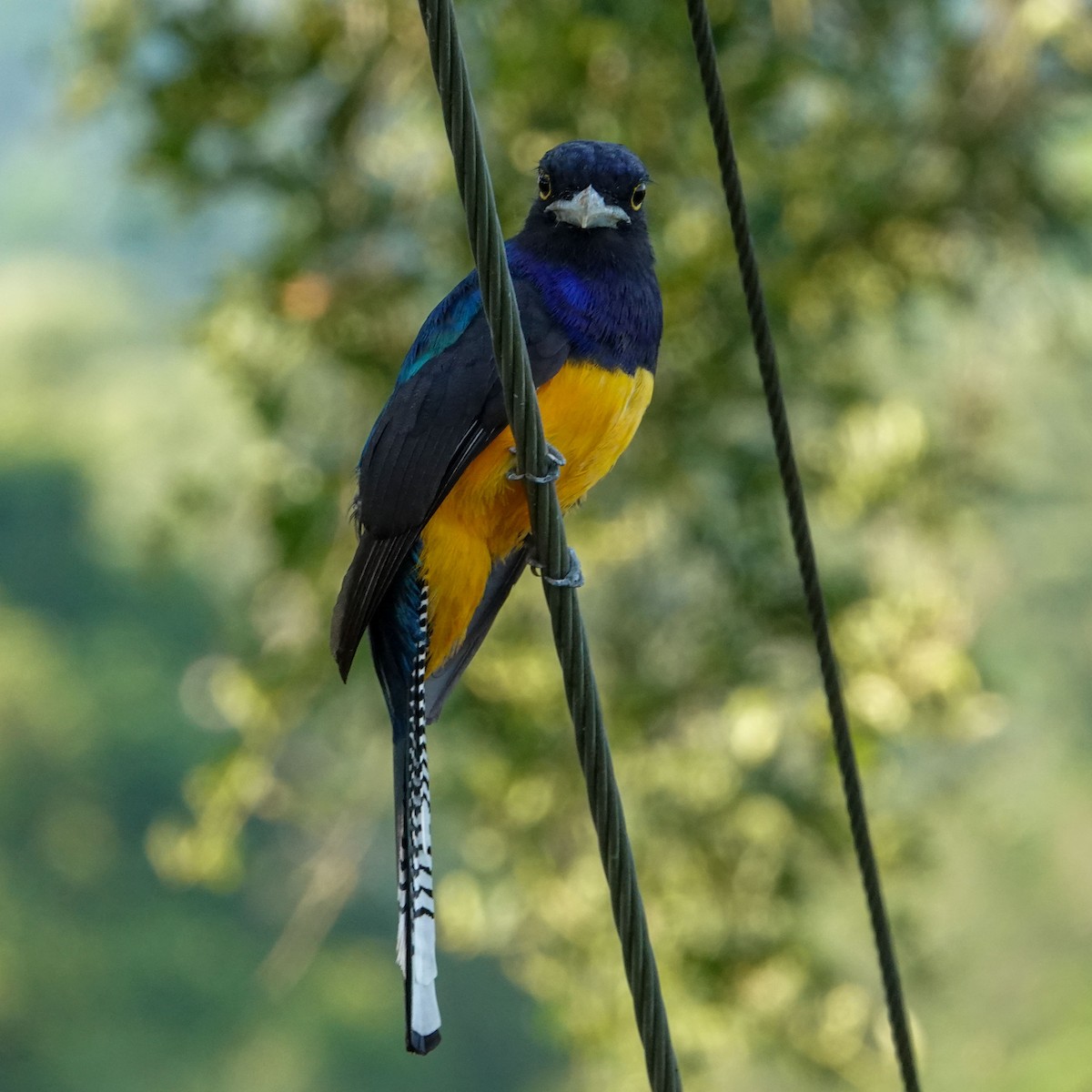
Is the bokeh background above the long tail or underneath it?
above

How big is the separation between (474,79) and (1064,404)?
518cm

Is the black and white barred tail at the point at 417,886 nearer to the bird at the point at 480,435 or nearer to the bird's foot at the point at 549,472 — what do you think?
the bird at the point at 480,435

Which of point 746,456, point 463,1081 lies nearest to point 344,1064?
point 463,1081

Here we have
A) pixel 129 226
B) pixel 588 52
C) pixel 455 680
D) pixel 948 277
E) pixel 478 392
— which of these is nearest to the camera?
pixel 478 392

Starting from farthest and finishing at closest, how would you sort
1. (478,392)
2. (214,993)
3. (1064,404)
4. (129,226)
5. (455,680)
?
(214,993)
(1064,404)
(129,226)
(455,680)
(478,392)

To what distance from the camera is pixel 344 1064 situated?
11227 millimetres

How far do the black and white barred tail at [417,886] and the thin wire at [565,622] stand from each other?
0.32 meters

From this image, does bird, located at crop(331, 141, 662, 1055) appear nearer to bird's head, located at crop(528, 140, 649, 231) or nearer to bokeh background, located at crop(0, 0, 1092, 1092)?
bird's head, located at crop(528, 140, 649, 231)

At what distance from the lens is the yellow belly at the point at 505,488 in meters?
2.24

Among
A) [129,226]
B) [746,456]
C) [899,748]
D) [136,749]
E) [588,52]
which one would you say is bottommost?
[899,748]

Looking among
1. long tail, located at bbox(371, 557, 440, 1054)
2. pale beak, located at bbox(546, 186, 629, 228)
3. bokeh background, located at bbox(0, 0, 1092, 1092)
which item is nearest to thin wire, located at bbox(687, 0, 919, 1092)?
pale beak, located at bbox(546, 186, 629, 228)

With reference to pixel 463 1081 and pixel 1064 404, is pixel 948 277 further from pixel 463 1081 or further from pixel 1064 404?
pixel 463 1081

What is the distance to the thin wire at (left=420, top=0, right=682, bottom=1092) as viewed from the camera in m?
1.42

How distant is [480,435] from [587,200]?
0.38 m
